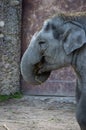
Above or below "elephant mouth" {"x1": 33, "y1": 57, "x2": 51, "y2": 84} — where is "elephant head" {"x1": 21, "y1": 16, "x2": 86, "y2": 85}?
above

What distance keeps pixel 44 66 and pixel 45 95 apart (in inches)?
205

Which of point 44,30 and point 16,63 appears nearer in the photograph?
point 44,30

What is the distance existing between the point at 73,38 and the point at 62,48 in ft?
0.35

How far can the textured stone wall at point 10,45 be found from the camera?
25.9 ft

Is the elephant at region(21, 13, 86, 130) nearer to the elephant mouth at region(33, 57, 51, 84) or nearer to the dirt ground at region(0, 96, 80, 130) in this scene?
the elephant mouth at region(33, 57, 51, 84)

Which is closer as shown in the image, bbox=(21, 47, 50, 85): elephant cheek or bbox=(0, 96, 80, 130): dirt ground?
bbox=(21, 47, 50, 85): elephant cheek

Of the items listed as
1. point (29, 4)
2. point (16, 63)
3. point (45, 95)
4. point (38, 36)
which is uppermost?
point (38, 36)

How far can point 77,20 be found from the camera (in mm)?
2893

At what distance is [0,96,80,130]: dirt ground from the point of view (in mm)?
5844

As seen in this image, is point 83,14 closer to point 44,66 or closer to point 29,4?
point 44,66

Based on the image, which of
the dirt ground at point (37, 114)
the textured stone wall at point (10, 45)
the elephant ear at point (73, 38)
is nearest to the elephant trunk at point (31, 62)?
the elephant ear at point (73, 38)

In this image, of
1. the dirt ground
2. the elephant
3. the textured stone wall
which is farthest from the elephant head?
A: the textured stone wall

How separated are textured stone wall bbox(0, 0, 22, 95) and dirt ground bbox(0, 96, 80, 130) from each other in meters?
0.40

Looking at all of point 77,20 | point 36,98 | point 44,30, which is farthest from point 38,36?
point 36,98
